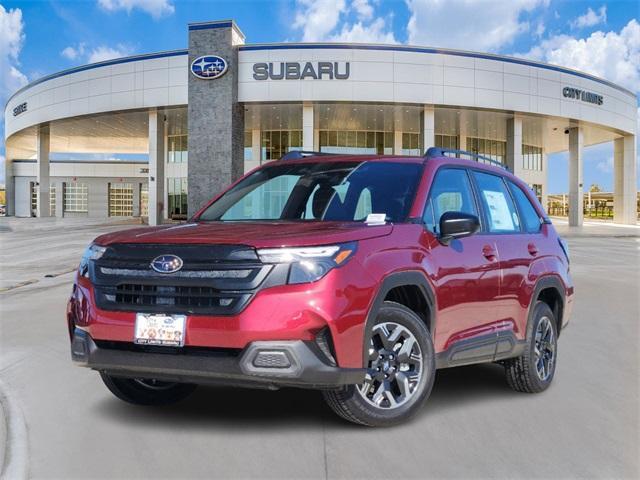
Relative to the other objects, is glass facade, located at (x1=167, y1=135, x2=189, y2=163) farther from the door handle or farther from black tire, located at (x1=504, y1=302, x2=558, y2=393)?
the door handle

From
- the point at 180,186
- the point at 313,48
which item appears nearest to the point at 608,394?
the point at 313,48

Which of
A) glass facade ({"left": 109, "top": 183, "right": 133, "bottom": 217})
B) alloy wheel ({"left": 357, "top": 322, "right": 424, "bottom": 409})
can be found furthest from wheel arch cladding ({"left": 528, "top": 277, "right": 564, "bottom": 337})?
glass facade ({"left": 109, "top": 183, "right": 133, "bottom": 217})

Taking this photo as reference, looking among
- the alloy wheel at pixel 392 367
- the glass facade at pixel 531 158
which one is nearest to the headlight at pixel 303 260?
the alloy wheel at pixel 392 367

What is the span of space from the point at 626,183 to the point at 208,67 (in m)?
36.1

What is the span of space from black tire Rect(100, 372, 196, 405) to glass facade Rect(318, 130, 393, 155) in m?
47.8

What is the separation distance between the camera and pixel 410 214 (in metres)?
4.73

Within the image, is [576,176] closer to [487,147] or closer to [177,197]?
[487,147]

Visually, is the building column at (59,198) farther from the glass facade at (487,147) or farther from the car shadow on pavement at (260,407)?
the car shadow on pavement at (260,407)

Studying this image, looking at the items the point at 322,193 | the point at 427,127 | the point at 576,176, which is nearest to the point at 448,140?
the point at 576,176

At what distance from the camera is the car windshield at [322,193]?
4.91 meters

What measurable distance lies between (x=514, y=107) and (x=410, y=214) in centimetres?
4119

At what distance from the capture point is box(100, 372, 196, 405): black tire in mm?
4992

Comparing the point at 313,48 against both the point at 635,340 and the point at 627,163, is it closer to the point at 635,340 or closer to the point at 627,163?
the point at 627,163

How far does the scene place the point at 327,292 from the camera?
12.7 ft
